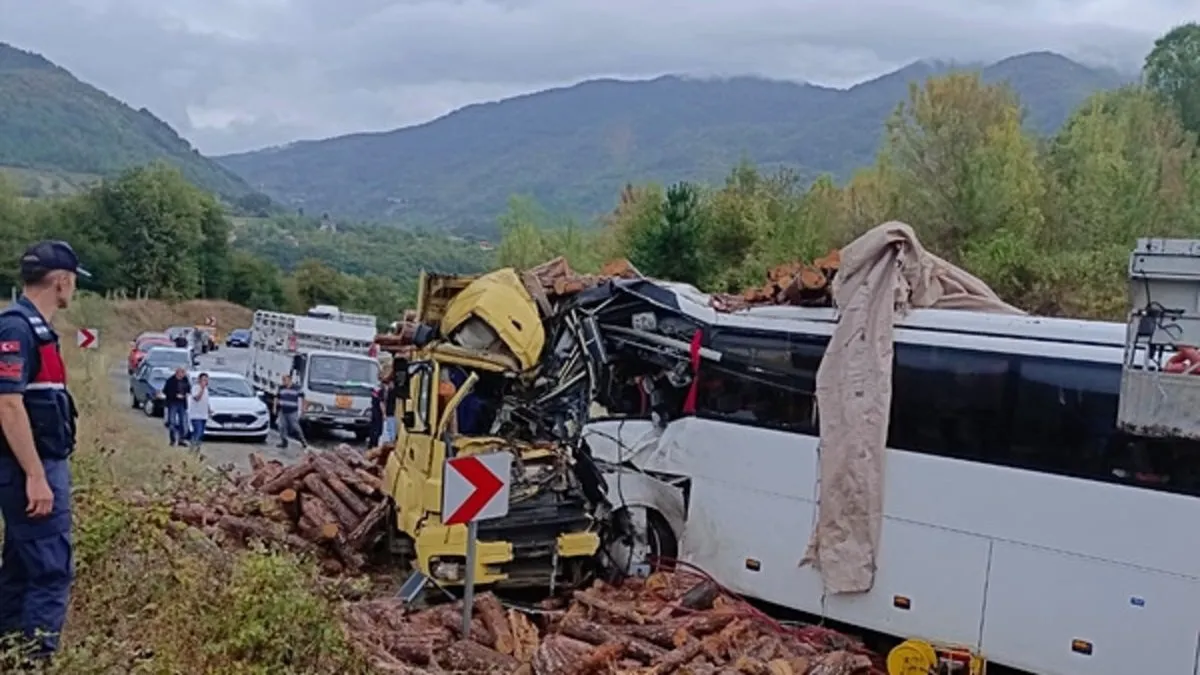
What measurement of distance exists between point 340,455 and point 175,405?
32.1ft

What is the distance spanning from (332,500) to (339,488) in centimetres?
22

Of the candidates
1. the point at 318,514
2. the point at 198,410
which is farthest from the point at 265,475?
the point at 198,410

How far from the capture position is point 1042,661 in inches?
341

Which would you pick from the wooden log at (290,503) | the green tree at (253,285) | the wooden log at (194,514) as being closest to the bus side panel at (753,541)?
the wooden log at (290,503)

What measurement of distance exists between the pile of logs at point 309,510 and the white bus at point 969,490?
3.07m

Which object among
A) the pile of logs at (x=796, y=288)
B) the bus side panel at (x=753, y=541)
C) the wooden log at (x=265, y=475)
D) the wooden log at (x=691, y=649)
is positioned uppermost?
the pile of logs at (x=796, y=288)

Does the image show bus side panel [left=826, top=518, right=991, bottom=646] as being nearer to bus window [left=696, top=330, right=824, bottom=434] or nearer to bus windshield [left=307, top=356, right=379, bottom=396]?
bus window [left=696, top=330, right=824, bottom=434]

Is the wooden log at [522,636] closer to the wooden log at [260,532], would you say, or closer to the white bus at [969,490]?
the white bus at [969,490]

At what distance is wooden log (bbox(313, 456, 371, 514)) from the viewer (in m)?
12.7

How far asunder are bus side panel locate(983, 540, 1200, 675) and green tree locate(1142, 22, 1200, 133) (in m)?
57.2

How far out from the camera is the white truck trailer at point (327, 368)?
2703cm

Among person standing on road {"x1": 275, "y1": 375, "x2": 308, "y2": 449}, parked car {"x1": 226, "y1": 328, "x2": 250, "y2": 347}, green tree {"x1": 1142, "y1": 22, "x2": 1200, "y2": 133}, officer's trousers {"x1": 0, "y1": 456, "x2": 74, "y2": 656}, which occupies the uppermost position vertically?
green tree {"x1": 1142, "y1": 22, "x2": 1200, "y2": 133}

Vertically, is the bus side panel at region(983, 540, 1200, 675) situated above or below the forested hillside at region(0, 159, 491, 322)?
above

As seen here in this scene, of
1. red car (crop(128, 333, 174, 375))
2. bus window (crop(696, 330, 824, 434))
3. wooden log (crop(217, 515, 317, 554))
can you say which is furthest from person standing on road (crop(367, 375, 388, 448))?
red car (crop(128, 333, 174, 375))
